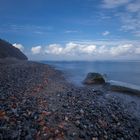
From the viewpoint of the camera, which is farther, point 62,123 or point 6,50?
point 6,50

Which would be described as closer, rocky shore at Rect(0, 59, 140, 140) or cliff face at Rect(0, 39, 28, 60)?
rocky shore at Rect(0, 59, 140, 140)

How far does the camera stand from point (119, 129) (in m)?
9.81

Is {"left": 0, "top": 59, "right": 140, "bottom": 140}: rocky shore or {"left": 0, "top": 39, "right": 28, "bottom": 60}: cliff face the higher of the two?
{"left": 0, "top": 39, "right": 28, "bottom": 60}: cliff face

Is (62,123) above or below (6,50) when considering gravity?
below

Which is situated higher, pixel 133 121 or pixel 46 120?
pixel 46 120

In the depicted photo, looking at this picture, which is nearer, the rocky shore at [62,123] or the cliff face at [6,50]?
the rocky shore at [62,123]

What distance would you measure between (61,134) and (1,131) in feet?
8.22

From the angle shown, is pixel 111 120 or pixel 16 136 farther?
pixel 111 120

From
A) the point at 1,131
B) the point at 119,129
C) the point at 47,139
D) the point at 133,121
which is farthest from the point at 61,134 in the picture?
the point at 133,121

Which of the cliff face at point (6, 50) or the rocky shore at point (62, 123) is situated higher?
the cliff face at point (6, 50)

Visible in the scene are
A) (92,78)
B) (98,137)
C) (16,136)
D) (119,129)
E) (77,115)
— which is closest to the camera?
(16,136)

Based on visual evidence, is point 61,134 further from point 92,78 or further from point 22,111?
point 92,78

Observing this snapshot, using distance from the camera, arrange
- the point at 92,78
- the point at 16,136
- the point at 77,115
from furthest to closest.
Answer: the point at 92,78 → the point at 77,115 → the point at 16,136

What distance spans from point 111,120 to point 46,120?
3.93 metres
